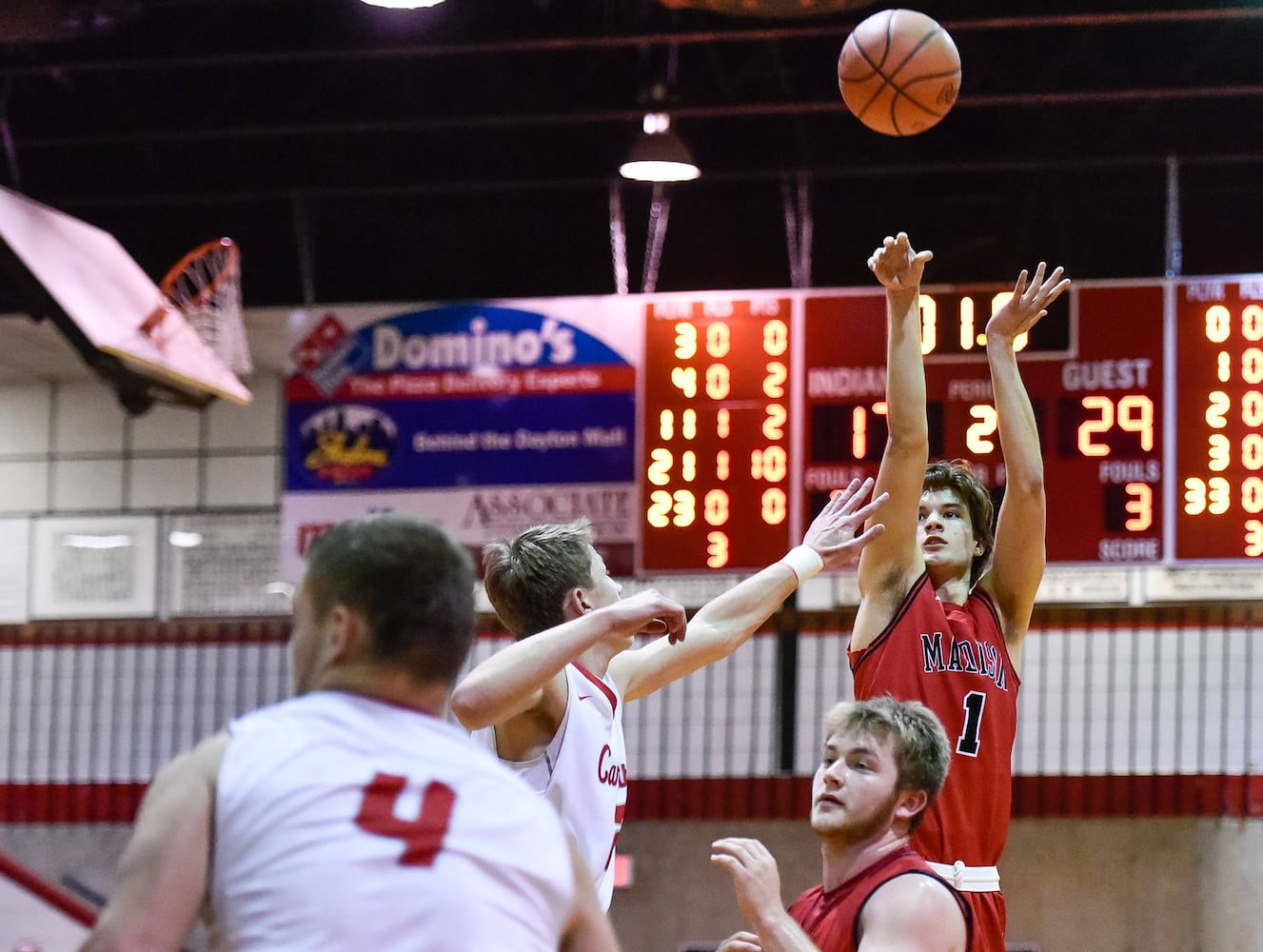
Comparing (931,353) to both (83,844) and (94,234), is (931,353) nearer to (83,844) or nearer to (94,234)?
(94,234)

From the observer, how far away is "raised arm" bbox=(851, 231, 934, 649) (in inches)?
184

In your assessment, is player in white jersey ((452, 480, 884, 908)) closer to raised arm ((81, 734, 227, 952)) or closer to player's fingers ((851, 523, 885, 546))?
player's fingers ((851, 523, 885, 546))

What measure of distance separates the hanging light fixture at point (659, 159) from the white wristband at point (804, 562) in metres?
5.23

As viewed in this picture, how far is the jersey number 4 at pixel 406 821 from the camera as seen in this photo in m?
2.19

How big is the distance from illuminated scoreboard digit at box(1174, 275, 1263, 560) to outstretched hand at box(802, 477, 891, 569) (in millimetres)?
4611

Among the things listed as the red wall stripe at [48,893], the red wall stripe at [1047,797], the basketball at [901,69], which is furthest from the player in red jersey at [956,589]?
the red wall stripe at [48,893]

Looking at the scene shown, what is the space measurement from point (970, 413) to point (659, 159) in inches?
85.3

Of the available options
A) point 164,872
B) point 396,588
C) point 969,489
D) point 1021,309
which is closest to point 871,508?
point 969,489

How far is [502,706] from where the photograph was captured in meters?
3.62

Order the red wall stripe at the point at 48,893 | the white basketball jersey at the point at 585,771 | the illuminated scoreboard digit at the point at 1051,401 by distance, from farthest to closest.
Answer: the red wall stripe at the point at 48,893 → the illuminated scoreboard digit at the point at 1051,401 → the white basketball jersey at the point at 585,771

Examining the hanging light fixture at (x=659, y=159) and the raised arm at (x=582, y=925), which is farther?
the hanging light fixture at (x=659, y=159)

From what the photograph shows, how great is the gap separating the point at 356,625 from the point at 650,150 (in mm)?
7478

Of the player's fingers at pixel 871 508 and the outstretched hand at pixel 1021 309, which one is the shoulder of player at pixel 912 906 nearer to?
the player's fingers at pixel 871 508

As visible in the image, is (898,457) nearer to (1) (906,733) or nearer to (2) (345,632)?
(1) (906,733)
